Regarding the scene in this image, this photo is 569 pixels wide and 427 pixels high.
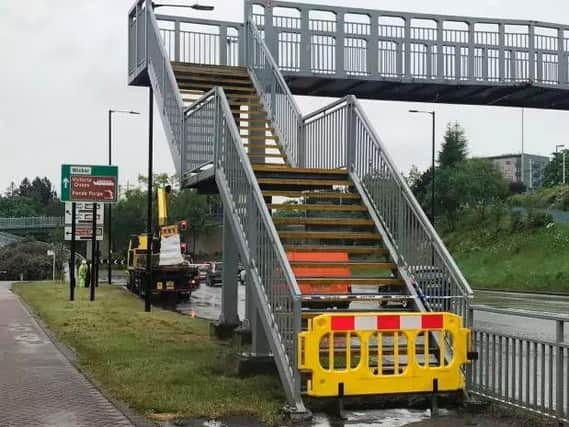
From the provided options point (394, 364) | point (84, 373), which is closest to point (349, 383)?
point (394, 364)

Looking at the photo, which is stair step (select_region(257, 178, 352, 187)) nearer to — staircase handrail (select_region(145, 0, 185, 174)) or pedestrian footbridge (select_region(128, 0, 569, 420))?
pedestrian footbridge (select_region(128, 0, 569, 420))

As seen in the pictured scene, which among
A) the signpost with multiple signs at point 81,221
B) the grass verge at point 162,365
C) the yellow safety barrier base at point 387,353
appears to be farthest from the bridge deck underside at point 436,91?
the signpost with multiple signs at point 81,221

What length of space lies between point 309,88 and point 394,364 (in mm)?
13311

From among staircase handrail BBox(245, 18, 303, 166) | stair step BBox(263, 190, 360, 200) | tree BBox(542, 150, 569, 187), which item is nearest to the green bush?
staircase handrail BBox(245, 18, 303, 166)

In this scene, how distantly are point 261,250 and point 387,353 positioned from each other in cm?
195

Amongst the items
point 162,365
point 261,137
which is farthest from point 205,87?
point 162,365

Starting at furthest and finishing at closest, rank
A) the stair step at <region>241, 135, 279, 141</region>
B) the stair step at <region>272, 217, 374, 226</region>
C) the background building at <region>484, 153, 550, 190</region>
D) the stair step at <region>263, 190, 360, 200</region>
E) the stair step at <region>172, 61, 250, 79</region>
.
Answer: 1. the background building at <region>484, 153, 550, 190</region>
2. the stair step at <region>172, 61, 250, 79</region>
3. the stair step at <region>241, 135, 279, 141</region>
4. the stair step at <region>263, 190, 360, 200</region>
5. the stair step at <region>272, 217, 374, 226</region>

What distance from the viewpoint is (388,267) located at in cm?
1050

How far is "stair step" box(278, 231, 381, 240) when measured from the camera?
424 inches

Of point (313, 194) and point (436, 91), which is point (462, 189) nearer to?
point (436, 91)

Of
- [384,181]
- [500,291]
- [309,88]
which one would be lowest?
[500,291]

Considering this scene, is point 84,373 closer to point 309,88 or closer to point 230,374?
point 230,374

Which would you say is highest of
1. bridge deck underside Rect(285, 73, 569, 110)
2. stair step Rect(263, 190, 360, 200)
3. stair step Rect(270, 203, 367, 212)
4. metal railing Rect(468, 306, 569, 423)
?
bridge deck underside Rect(285, 73, 569, 110)

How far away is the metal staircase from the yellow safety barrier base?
0.01m
